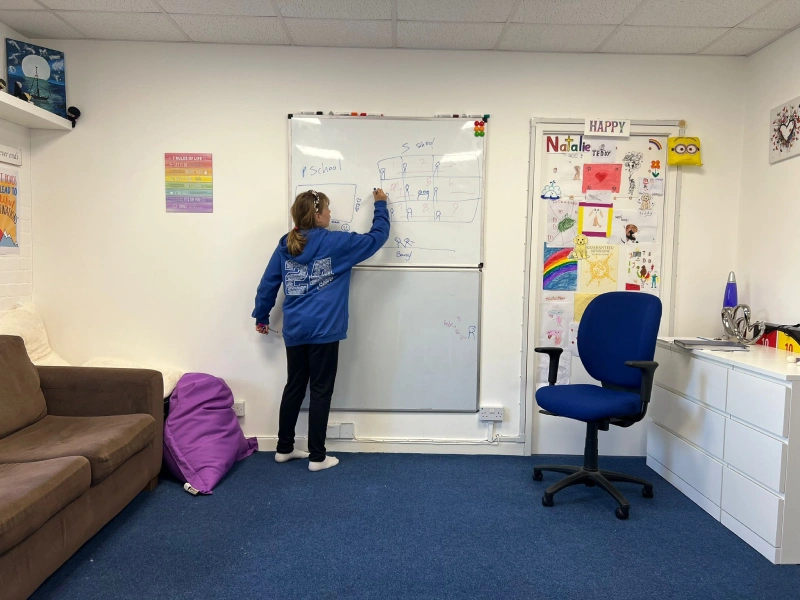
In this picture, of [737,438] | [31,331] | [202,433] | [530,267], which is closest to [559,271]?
[530,267]

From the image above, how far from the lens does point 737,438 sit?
7.48 feet

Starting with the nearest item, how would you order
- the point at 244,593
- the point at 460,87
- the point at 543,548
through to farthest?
the point at 244,593 < the point at 543,548 < the point at 460,87

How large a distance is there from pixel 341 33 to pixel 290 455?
8.18 feet

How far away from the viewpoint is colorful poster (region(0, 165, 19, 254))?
286 cm

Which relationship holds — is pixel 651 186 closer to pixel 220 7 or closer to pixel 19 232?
pixel 220 7

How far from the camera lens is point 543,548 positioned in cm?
213

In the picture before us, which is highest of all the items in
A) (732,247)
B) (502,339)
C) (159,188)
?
(159,188)

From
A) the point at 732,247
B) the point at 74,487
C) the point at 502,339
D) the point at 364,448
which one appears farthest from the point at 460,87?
the point at 74,487

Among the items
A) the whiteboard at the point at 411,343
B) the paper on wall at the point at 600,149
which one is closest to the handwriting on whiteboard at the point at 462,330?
the whiteboard at the point at 411,343

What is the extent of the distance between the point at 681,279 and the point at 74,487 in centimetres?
336

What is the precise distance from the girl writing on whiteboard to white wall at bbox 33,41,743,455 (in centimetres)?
26

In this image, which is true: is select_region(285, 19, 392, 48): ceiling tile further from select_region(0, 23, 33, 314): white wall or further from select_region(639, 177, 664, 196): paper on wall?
select_region(639, 177, 664, 196): paper on wall

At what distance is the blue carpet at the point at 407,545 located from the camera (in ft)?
6.09

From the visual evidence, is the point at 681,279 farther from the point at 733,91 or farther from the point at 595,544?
the point at 595,544
